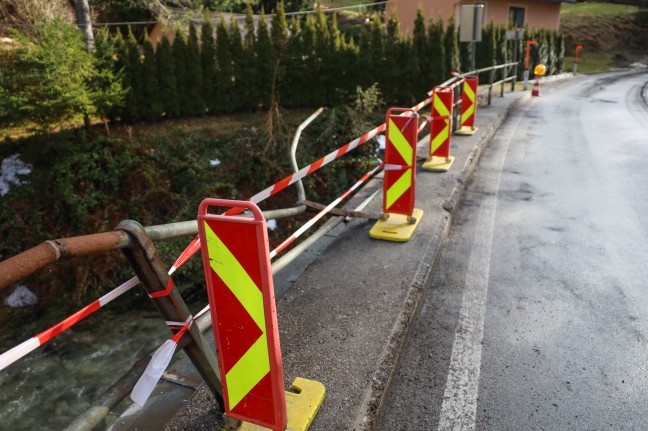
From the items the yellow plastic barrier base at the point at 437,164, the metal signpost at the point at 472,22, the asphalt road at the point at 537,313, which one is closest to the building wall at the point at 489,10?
the metal signpost at the point at 472,22

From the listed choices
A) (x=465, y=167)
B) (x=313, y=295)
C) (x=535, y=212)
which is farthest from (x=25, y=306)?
(x=535, y=212)

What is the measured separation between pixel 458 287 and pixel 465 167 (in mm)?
3566

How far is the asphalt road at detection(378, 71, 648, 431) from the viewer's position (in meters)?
2.92

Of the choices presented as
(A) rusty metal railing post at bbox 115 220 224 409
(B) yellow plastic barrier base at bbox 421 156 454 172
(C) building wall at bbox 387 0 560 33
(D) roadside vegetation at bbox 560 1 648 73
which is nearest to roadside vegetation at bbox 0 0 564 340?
(B) yellow plastic barrier base at bbox 421 156 454 172

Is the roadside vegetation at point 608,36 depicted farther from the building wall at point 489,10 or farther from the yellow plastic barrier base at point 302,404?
the yellow plastic barrier base at point 302,404

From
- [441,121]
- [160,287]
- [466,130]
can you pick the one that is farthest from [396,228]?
[466,130]

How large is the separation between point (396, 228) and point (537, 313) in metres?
1.66

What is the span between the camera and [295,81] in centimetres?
1552

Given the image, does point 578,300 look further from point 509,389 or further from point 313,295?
point 313,295

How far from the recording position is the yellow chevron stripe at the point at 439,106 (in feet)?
22.9

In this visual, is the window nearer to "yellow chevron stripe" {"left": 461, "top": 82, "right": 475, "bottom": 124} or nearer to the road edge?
"yellow chevron stripe" {"left": 461, "top": 82, "right": 475, "bottom": 124}

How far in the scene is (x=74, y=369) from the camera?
6.82 m

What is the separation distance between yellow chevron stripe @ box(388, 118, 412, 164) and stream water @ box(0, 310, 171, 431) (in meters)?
4.26

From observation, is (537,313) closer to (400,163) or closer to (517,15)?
(400,163)
